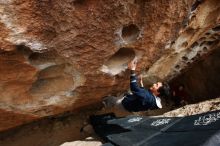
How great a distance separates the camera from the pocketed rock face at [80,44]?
2816 mm

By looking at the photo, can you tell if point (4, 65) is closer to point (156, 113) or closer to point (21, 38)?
point (21, 38)

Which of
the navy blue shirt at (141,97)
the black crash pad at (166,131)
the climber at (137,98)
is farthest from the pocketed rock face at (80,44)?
the black crash pad at (166,131)

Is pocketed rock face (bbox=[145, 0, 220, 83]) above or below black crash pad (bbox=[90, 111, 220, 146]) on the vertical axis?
above

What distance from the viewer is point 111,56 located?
3447mm

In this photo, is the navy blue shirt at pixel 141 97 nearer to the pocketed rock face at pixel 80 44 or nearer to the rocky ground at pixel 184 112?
the pocketed rock face at pixel 80 44

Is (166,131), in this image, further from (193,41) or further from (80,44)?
(193,41)

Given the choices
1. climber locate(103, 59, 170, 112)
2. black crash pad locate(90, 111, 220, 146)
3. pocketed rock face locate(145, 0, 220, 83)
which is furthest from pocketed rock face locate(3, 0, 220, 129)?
black crash pad locate(90, 111, 220, 146)

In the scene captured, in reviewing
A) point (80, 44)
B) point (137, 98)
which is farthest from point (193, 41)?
point (80, 44)

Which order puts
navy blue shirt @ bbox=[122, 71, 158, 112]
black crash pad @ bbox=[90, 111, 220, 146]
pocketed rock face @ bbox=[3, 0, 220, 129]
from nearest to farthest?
black crash pad @ bbox=[90, 111, 220, 146] < pocketed rock face @ bbox=[3, 0, 220, 129] < navy blue shirt @ bbox=[122, 71, 158, 112]

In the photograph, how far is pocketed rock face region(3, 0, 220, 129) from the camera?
9.24 feet

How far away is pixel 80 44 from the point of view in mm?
3135

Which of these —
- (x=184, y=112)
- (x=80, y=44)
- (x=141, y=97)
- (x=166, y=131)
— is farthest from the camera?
(x=184, y=112)

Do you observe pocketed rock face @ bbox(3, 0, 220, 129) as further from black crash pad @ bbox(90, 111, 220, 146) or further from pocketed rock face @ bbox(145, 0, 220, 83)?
black crash pad @ bbox(90, 111, 220, 146)

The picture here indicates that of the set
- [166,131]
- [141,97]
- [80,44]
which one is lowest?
[166,131]
